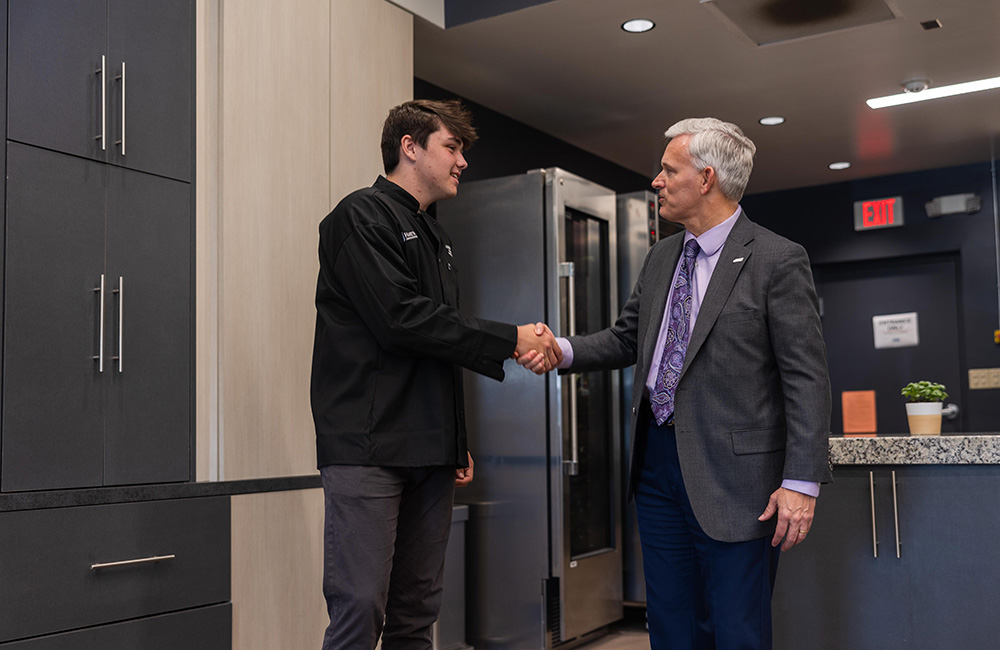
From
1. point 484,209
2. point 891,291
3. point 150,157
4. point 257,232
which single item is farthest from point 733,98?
point 150,157

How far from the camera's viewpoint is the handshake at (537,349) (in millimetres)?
2408

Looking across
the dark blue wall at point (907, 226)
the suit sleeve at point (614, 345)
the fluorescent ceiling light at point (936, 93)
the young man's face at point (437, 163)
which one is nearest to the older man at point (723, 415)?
the suit sleeve at point (614, 345)

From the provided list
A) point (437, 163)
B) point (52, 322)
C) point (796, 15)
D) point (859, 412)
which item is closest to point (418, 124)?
point (437, 163)

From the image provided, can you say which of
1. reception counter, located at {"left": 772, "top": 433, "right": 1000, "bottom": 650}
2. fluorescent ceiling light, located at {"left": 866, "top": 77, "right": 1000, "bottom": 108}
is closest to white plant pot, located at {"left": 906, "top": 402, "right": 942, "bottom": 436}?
reception counter, located at {"left": 772, "top": 433, "right": 1000, "bottom": 650}

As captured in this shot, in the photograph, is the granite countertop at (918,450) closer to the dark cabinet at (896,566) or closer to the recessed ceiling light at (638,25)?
the dark cabinet at (896,566)

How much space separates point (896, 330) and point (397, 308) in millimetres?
5044

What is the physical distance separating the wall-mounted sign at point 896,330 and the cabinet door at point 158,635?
16.5 ft

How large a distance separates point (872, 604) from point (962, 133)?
387 centimetres

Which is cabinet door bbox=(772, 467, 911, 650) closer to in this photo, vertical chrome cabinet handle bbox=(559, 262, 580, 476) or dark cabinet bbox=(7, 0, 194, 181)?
vertical chrome cabinet handle bbox=(559, 262, 580, 476)

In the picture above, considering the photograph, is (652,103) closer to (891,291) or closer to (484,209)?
(484,209)

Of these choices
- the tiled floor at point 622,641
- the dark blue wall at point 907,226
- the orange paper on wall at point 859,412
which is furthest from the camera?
the orange paper on wall at point 859,412

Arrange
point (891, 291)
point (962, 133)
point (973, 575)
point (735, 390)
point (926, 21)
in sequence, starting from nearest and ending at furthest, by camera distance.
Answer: point (735, 390) → point (973, 575) → point (926, 21) → point (962, 133) → point (891, 291)

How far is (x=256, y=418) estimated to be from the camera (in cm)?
271

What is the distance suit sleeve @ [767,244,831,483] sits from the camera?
6.25ft
